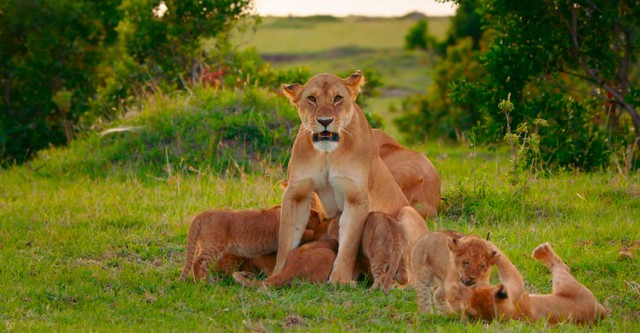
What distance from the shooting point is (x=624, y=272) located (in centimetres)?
784

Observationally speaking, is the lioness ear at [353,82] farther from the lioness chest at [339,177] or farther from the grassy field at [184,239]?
the grassy field at [184,239]

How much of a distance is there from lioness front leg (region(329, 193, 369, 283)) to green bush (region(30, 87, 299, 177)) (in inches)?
192

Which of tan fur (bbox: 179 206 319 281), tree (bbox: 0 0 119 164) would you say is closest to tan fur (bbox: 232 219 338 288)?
tan fur (bbox: 179 206 319 281)

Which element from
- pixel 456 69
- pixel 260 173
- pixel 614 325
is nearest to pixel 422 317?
pixel 614 325

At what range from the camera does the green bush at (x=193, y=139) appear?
1288 cm

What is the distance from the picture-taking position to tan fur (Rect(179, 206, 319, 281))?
7.59m

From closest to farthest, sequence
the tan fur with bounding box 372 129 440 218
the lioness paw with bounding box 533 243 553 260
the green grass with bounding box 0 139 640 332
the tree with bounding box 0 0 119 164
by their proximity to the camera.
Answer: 1. the green grass with bounding box 0 139 640 332
2. the lioness paw with bounding box 533 243 553 260
3. the tan fur with bounding box 372 129 440 218
4. the tree with bounding box 0 0 119 164

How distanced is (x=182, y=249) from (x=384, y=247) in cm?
204

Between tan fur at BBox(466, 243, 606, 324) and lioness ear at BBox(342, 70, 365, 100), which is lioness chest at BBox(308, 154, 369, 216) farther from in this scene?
tan fur at BBox(466, 243, 606, 324)

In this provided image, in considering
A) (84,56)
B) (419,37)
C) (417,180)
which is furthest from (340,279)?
(419,37)

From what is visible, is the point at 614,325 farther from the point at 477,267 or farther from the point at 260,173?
the point at 260,173

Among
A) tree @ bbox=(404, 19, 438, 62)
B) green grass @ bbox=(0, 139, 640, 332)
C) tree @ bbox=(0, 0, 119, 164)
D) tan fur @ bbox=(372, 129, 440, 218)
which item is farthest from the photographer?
tree @ bbox=(404, 19, 438, 62)

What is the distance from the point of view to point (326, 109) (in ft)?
24.3

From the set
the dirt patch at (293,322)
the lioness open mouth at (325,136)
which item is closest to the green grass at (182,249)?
the dirt patch at (293,322)
